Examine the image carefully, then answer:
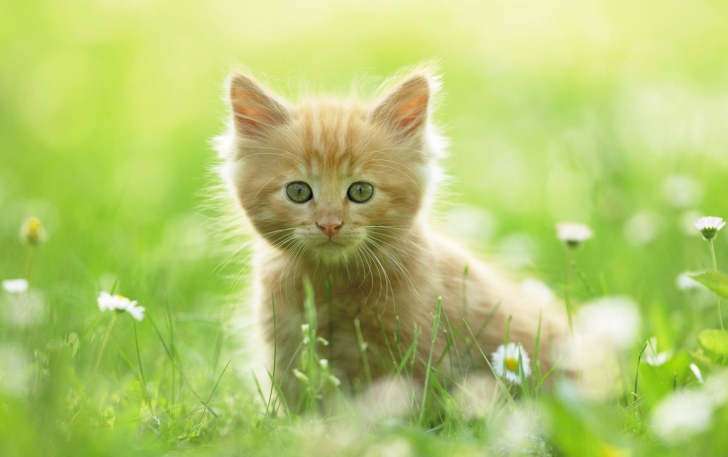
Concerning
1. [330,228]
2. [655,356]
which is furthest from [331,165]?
[655,356]

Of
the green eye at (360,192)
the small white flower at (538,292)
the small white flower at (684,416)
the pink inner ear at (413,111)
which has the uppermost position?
the pink inner ear at (413,111)

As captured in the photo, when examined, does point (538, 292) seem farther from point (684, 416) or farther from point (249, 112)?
point (684, 416)

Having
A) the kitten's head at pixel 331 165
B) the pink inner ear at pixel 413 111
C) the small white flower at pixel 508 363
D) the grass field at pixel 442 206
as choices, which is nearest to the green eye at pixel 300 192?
the kitten's head at pixel 331 165

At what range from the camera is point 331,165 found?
254 cm

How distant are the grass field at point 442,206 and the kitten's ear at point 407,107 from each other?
1.36ft

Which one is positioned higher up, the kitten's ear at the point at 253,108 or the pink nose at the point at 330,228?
the kitten's ear at the point at 253,108

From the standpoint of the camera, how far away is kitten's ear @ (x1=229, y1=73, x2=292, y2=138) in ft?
8.92

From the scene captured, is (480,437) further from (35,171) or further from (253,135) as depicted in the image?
(35,171)

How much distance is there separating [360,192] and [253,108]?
20.7 inches

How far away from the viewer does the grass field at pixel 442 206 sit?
6.55ft

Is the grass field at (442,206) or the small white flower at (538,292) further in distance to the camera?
the small white flower at (538,292)

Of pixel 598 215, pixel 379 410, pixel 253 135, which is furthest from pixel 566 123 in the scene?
pixel 379 410

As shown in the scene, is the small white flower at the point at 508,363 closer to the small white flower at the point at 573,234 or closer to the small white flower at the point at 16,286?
the small white flower at the point at 573,234

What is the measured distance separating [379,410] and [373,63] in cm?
496
